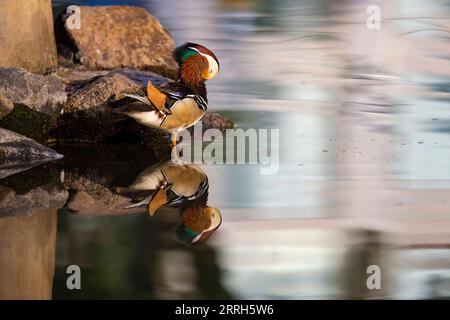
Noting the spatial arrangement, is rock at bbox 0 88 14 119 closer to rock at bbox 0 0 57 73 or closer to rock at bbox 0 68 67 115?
rock at bbox 0 68 67 115

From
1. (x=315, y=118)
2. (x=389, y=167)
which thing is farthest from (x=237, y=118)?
(x=389, y=167)

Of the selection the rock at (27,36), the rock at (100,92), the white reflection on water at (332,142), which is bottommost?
the white reflection on water at (332,142)

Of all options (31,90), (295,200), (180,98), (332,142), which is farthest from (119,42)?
(295,200)

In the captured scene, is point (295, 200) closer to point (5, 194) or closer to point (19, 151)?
point (5, 194)

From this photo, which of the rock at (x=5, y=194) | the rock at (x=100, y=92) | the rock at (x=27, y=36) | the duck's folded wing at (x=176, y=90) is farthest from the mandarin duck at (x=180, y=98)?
the rock at (x=5, y=194)

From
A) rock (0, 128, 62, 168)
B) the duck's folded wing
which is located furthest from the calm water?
the duck's folded wing

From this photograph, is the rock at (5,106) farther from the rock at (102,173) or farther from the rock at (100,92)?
the rock at (100,92)
